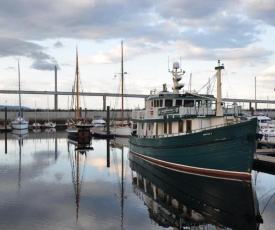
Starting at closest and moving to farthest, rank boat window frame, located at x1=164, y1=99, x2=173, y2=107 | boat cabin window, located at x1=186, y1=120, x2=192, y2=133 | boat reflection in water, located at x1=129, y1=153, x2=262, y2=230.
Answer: boat reflection in water, located at x1=129, y1=153, x2=262, y2=230
boat cabin window, located at x1=186, y1=120, x2=192, y2=133
boat window frame, located at x1=164, y1=99, x2=173, y2=107

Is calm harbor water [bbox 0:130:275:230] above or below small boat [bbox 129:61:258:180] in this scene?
below

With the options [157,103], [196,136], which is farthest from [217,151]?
[157,103]

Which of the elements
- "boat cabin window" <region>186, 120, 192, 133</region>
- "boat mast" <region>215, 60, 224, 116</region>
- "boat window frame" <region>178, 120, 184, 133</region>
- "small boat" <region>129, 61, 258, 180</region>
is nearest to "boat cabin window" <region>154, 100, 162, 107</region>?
"small boat" <region>129, 61, 258, 180</region>

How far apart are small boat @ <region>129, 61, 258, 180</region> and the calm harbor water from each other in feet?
2.70

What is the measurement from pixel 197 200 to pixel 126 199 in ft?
12.3

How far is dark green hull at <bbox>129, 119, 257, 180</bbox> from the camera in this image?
20766 mm

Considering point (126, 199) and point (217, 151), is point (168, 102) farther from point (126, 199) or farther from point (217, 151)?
point (126, 199)

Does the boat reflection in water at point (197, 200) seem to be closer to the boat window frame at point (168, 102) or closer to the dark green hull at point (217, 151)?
the dark green hull at point (217, 151)

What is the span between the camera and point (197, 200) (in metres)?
18.5

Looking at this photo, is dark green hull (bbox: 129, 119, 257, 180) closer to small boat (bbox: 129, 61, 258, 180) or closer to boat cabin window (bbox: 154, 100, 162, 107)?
small boat (bbox: 129, 61, 258, 180)

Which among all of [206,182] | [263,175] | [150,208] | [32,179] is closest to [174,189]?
[206,182]

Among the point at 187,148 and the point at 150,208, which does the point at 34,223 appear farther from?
the point at 187,148

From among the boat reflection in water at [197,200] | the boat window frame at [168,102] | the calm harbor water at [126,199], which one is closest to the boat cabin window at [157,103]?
the boat window frame at [168,102]

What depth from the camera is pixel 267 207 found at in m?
17.4
